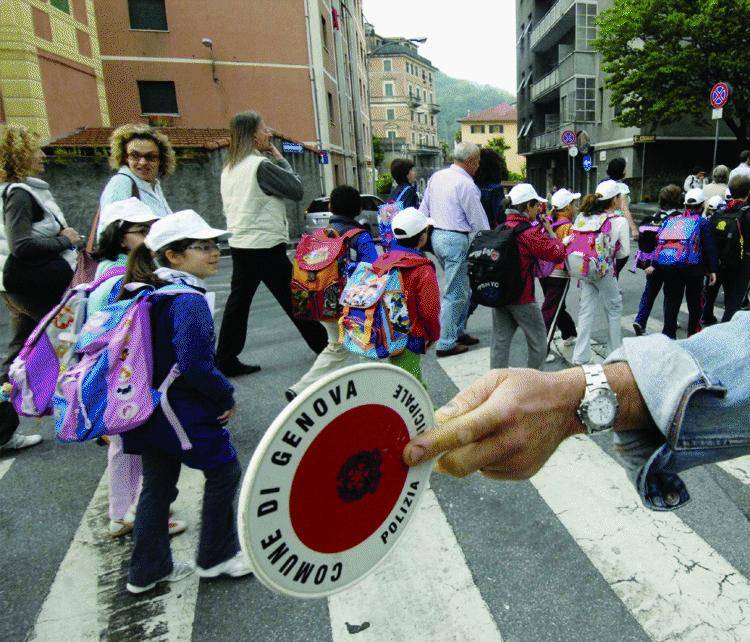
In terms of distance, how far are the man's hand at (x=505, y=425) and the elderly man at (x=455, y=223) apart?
4.25 m

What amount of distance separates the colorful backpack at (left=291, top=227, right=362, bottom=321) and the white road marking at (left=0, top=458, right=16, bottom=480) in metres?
2.26

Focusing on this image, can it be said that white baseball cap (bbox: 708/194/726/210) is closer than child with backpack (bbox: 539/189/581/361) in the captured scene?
No

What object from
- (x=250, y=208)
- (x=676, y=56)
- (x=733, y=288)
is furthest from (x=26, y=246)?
(x=676, y=56)

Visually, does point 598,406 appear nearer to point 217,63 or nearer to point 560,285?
point 560,285

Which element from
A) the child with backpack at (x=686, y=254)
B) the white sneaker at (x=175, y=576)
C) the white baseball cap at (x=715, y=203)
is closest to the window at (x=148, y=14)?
the white baseball cap at (x=715, y=203)

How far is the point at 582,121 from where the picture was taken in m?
34.9

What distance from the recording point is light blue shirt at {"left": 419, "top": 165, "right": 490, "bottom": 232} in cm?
528

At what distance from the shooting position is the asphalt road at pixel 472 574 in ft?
7.21

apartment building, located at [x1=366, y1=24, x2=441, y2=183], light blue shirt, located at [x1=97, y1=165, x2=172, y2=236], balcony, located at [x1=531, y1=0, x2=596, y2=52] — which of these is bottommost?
light blue shirt, located at [x1=97, y1=165, x2=172, y2=236]

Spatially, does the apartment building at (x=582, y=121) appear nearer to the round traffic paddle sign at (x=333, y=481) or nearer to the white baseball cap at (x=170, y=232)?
the white baseball cap at (x=170, y=232)

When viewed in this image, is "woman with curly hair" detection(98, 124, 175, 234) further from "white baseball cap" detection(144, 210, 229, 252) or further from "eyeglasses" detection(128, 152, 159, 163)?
"white baseball cap" detection(144, 210, 229, 252)

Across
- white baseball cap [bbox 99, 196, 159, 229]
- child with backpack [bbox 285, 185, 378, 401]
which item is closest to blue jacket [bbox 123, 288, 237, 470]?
white baseball cap [bbox 99, 196, 159, 229]

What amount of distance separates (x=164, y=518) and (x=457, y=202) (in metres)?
3.91

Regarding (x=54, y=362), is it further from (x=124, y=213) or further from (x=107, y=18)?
(x=107, y=18)
